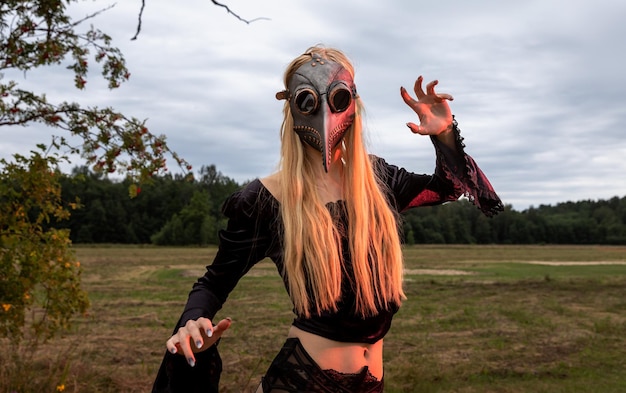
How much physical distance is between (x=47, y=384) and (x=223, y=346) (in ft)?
17.0

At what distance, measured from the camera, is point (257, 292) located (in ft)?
68.0

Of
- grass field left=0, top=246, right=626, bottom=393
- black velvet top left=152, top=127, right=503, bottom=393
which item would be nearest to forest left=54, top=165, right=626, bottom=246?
grass field left=0, top=246, right=626, bottom=393

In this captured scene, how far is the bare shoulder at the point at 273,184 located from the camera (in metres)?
2.48

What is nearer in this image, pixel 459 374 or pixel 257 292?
pixel 459 374

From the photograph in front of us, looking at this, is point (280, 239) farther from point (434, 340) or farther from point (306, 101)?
point (434, 340)

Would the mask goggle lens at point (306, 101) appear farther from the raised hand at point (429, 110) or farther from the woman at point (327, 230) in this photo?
the raised hand at point (429, 110)

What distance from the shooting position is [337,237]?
238 cm

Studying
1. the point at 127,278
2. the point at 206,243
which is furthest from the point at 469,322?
the point at 206,243

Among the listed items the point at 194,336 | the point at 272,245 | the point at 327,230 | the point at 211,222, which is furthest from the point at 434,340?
the point at 211,222

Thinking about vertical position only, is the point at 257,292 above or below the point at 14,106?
below

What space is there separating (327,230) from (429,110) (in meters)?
0.60

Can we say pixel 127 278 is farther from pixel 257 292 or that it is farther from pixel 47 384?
pixel 47 384

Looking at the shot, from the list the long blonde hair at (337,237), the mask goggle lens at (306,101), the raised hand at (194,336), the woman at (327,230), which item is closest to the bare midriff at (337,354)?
the woman at (327,230)

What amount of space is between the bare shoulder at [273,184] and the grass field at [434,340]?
3263mm
